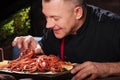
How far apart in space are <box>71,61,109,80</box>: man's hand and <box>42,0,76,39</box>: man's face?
1.25 feet

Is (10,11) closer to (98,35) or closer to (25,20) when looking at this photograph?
(98,35)

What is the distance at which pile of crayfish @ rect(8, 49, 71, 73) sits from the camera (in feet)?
5.21

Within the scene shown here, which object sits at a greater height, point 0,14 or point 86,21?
point 0,14

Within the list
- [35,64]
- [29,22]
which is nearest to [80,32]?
[35,64]

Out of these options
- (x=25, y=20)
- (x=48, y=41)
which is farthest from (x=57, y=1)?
(x=25, y=20)

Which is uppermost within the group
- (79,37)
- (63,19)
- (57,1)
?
(57,1)

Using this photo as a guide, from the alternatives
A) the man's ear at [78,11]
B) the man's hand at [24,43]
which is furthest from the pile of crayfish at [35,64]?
the man's ear at [78,11]

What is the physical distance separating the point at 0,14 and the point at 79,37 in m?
1.22

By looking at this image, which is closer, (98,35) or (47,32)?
(98,35)

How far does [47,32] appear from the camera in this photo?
2205 millimetres

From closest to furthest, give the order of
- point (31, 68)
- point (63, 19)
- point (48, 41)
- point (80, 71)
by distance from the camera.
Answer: point (80, 71) → point (31, 68) → point (63, 19) → point (48, 41)

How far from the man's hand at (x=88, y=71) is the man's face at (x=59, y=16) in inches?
15.0

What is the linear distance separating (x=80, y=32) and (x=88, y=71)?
514 mm

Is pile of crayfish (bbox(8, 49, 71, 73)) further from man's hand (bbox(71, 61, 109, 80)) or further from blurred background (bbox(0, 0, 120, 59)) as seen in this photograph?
blurred background (bbox(0, 0, 120, 59))
